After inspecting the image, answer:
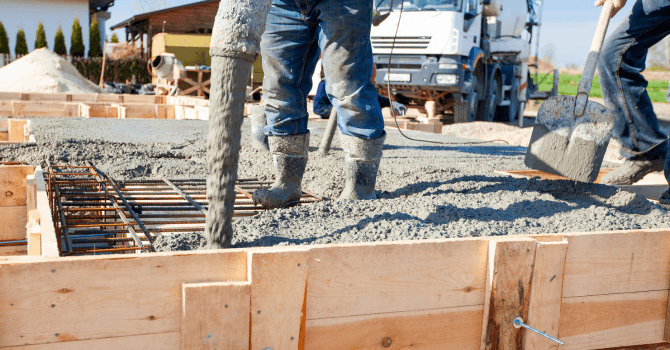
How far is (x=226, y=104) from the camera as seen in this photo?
5.62 ft

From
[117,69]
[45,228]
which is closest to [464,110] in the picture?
[45,228]

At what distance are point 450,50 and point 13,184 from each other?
8.05 m

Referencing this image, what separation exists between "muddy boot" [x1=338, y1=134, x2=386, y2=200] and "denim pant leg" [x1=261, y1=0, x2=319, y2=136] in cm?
28

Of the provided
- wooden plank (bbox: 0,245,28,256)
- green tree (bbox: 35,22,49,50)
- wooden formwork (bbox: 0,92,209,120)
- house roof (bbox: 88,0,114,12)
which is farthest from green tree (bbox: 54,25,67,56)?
wooden plank (bbox: 0,245,28,256)

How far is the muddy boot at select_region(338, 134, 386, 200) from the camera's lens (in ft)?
8.55

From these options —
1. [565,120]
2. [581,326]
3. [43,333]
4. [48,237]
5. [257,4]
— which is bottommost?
[581,326]

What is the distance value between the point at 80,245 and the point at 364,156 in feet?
4.18

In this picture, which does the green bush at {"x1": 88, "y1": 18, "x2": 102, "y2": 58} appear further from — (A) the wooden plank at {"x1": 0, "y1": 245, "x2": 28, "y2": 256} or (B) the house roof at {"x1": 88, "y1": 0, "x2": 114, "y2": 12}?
(A) the wooden plank at {"x1": 0, "y1": 245, "x2": 28, "y2": 256}

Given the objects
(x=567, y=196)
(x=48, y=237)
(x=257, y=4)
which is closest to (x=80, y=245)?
(x=48, y=237)

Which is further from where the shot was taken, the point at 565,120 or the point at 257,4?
the point at 565,120

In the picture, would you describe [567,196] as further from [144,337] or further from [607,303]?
[144,337]

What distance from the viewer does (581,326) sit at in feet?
5.67

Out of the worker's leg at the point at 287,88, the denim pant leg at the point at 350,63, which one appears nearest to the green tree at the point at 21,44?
the worker's leg at the point at 287,88

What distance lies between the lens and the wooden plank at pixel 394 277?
148cm
